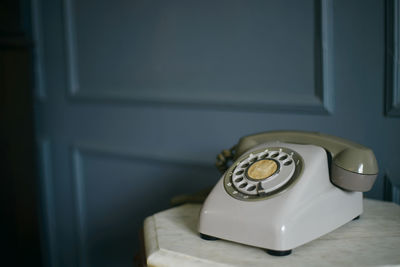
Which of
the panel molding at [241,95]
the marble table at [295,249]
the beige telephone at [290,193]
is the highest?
the panel molding at [241,95]

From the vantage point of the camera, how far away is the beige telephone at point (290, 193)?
2.08 ft

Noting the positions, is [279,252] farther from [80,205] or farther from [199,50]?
[80,205]

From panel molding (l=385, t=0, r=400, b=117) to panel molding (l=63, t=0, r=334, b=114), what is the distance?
124mm

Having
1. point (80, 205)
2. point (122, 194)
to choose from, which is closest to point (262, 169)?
point (122, 194)

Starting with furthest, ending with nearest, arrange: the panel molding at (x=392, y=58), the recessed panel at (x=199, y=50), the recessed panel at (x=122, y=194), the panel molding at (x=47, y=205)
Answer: the panel molding at (x=47, y=205) < the recessed panel at (x=122, y=194) < the recessed panel at (x=199, y=50) < the panel molding at (x=392, y=58)

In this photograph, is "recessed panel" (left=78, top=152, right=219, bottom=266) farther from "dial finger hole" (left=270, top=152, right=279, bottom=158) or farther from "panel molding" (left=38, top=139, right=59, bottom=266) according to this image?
"dial finger hole" (left=270, top=152, right=279, bottom=158)

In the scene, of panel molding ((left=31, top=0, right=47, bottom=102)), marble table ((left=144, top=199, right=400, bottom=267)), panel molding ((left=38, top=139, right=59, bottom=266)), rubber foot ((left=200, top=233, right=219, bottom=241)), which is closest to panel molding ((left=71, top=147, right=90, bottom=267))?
panel molding ((left=38, top=139, right=59, bottom=266))

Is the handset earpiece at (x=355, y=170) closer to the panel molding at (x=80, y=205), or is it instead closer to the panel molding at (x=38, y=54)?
the panel molding at (x=80, y=205)

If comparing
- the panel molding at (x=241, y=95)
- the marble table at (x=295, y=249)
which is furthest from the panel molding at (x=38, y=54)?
the marble table at (x=295, y=249)

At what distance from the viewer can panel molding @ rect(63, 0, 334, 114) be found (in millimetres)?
1013

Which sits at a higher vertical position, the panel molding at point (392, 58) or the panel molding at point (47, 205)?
the panel molding at point (392, 58)

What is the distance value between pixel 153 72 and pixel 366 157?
793 mm

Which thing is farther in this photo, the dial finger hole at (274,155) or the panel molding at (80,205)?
the panel molding at (80,205)

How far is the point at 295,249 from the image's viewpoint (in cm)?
66
